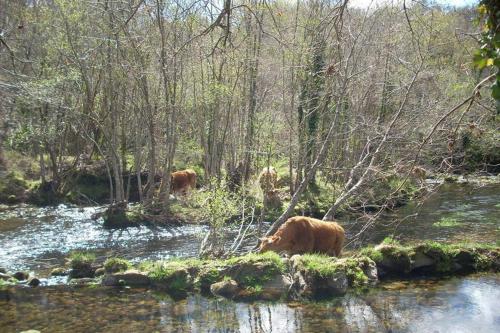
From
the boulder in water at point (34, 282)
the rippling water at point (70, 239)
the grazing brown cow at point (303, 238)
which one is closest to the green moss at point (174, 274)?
the grazing brown cow at point (303, 238)

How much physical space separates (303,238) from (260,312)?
318cm

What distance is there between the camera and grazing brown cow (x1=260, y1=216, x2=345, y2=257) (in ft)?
40.5

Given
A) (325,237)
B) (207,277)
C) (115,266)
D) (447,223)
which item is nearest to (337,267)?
(325,237)

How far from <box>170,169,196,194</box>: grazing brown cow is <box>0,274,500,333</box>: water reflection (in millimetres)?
11376

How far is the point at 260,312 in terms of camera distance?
955 cm

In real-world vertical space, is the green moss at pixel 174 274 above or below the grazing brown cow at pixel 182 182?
below

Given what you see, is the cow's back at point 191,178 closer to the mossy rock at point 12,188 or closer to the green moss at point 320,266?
the mossy rock at point 12,188

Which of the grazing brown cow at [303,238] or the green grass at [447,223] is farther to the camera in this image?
the green grass at [447,223]

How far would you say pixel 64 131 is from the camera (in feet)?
76.3

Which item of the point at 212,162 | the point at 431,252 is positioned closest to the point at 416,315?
the point at 431,252

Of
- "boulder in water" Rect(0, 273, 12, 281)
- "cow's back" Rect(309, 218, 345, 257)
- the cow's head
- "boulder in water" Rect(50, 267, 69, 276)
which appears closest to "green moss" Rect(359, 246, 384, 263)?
"cow's back" Rect(309, 218, 345, 257)

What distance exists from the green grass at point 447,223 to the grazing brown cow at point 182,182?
386 inches

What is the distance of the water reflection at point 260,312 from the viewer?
877 centimetres

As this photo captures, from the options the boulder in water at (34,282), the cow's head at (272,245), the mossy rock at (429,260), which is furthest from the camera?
the cow's head at (272,245)
